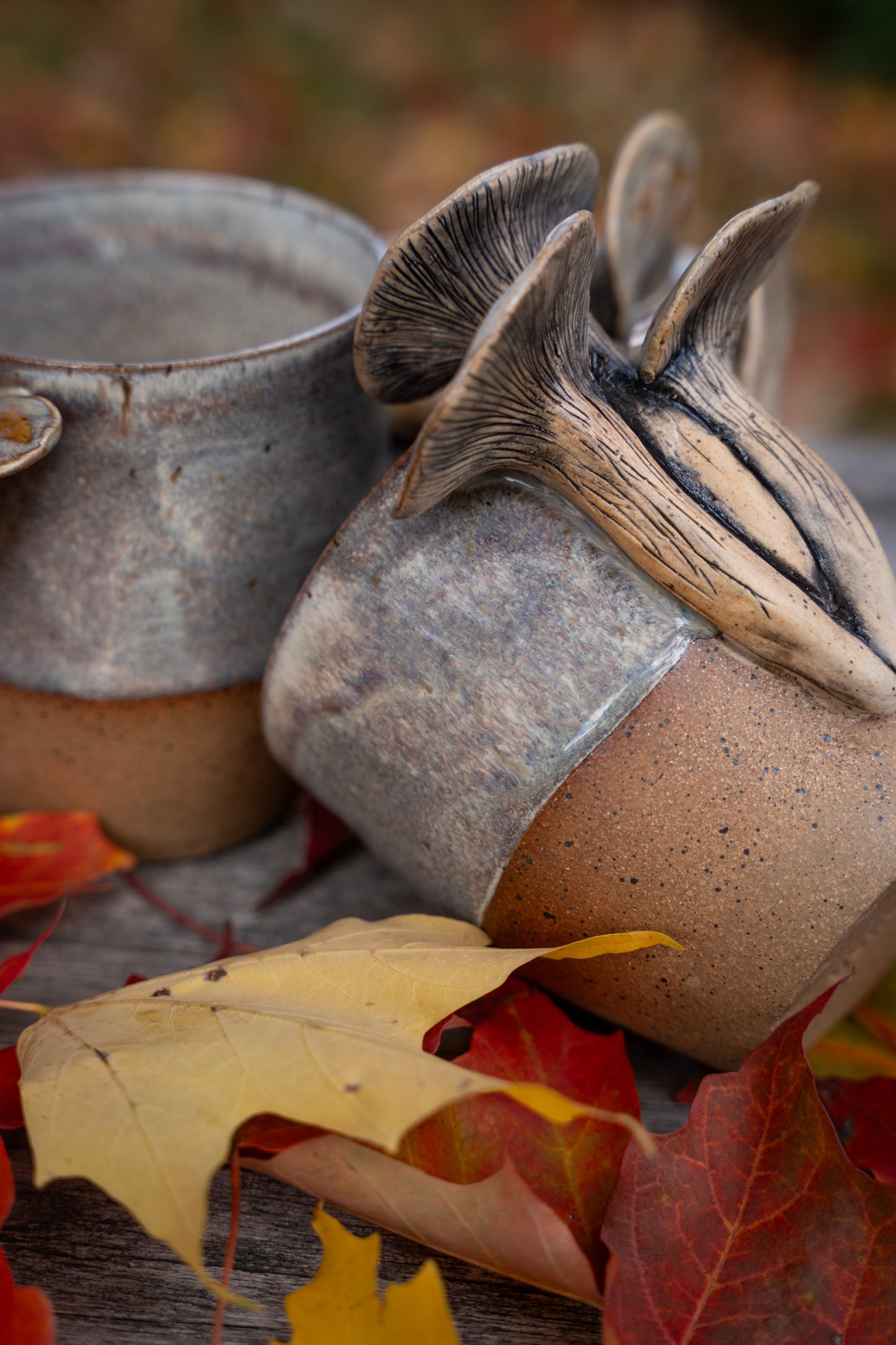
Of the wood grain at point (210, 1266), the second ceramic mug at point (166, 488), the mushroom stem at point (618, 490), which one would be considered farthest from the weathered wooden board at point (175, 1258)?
the mushroom stem at point (618, 490)

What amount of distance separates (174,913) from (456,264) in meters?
0.46

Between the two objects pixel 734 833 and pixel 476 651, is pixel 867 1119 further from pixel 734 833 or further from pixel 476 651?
pixel 476 651

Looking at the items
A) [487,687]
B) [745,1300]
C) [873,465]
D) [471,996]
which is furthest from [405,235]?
[873,465]

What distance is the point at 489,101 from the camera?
238 cm

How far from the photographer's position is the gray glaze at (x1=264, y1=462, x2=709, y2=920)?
1.65ft

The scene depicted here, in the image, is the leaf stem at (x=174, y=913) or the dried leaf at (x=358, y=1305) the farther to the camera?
the leaf stem at (x=174, y=913)

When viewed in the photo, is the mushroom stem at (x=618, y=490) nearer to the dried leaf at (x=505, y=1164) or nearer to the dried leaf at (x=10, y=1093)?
the dried leaf at (x=505, y=1164)

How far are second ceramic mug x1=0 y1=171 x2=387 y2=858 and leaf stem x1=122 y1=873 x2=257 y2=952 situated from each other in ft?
0.07

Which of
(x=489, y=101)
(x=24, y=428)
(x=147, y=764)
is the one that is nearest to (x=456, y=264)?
(x=24, y=428)

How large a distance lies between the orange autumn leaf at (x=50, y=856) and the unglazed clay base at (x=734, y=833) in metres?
0.32

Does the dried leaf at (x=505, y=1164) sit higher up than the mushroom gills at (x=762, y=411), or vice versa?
the mushroom gills at (x=762, y=411)

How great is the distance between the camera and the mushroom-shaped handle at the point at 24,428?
1.67 ft

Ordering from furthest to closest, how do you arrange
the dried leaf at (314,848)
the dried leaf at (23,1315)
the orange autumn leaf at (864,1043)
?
the dried leaf at (314,848) → the orange autumn leaf at (864,1043) → the dried leaf at (23,1315)

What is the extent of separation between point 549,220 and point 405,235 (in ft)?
0.36
